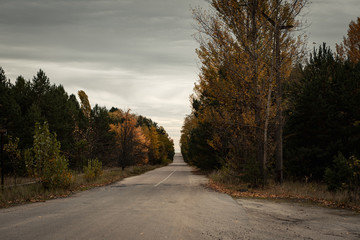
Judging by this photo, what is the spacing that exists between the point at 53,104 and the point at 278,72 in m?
26.0

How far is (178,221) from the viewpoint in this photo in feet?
26.1

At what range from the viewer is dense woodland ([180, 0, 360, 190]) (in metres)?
16.6

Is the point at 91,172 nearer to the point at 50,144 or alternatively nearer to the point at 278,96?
the point at 50,144

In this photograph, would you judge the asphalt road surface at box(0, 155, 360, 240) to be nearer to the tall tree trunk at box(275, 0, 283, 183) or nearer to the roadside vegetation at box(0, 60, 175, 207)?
the roadside vegetation at box(0, 60, 175, 207)

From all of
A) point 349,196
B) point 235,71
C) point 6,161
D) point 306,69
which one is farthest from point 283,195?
point 6,161

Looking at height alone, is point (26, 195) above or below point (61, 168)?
below

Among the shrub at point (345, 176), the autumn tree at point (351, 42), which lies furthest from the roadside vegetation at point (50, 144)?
the autumn tree at point (351, 42)

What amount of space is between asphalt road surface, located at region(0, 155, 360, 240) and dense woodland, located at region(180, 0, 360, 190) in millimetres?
5927

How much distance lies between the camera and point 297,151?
19469 millimetres

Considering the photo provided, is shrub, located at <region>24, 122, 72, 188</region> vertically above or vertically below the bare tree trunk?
below

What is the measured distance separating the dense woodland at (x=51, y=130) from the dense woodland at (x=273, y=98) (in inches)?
382

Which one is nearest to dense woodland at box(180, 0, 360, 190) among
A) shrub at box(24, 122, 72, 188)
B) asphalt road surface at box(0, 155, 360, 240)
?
asphalt road surface at box(0, 155, 360, 240)

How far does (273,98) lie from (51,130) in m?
26.0

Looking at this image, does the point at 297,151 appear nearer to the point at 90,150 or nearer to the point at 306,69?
the point at 306,69
